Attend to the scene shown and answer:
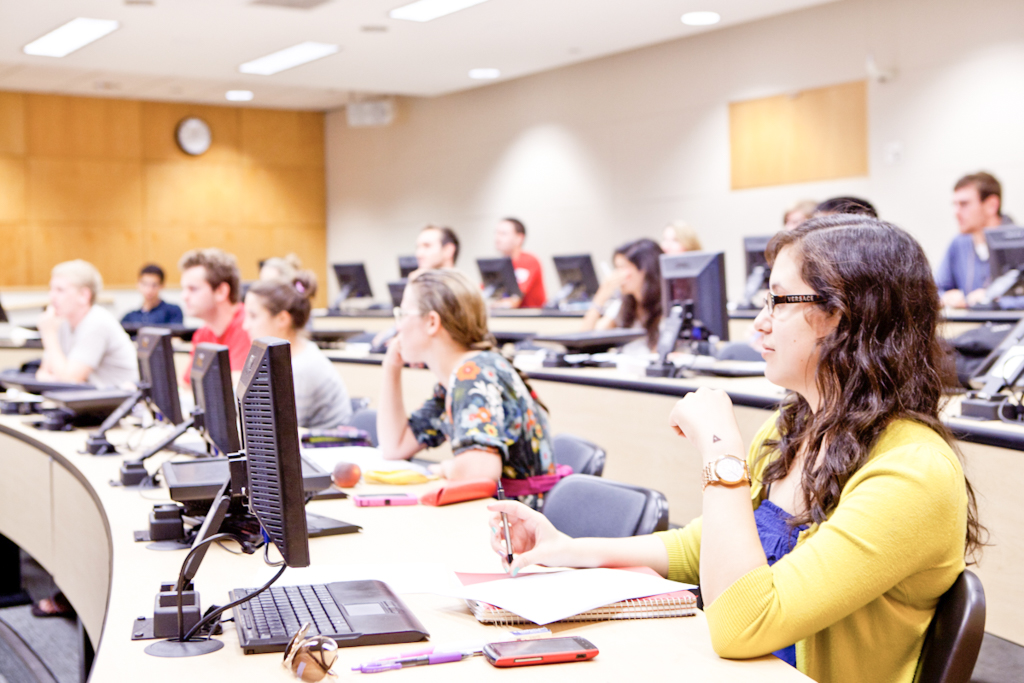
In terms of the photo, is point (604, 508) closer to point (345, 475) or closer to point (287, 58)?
point (345, 475)

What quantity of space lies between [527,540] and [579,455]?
997 millimetres

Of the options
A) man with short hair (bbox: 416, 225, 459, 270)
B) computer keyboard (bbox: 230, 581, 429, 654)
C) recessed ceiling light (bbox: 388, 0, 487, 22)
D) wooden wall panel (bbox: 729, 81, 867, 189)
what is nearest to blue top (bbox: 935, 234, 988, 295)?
wooden wall panel (bbox: 729, 81, 867, 189)

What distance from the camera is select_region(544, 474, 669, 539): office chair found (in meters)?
1.87

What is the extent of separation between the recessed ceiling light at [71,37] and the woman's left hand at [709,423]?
6.60 m

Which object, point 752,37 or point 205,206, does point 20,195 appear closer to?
point 205,206

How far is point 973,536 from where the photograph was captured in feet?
4.35

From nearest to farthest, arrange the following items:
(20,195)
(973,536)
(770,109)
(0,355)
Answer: (973,536)
(0,355)
(770,109)
(20,195)

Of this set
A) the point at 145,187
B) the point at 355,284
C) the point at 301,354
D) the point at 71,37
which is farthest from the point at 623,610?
the point at 145,187

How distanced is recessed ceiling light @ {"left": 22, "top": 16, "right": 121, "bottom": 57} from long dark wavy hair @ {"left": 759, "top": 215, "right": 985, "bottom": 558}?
6.68 m

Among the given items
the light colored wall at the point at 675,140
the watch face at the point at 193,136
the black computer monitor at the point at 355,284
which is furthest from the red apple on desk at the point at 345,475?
the watch face at the point at 193,136

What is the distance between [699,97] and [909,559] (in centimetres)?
700

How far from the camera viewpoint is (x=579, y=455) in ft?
8.26

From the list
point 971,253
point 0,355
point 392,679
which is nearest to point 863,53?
point 971,253

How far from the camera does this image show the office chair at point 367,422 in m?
3.18
